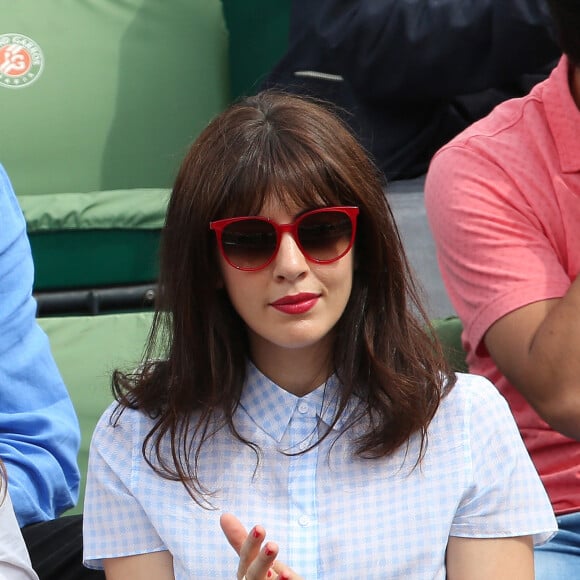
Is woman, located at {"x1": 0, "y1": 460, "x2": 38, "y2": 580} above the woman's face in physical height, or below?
below

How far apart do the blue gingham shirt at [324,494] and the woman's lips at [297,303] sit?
0.14 m

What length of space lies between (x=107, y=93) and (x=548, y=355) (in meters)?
1.64

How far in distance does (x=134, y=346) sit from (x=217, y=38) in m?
1.10

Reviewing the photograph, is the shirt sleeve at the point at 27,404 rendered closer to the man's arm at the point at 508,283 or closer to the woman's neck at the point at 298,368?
the woman's neck at the point at 298,368

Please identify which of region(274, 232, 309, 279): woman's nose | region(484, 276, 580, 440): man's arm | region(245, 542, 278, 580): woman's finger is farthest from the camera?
region(484, 276, 580, 440): man's arm

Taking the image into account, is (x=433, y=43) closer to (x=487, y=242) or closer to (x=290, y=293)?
(x=487, y=242)

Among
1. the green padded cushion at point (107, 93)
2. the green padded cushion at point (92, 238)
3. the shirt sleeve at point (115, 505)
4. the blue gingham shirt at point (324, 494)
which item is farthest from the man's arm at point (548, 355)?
the green padded cushion at point (107, 93)

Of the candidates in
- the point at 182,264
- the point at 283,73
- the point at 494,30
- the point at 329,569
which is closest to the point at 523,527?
the point at 329,569

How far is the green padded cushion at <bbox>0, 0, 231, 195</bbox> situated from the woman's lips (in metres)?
1.60

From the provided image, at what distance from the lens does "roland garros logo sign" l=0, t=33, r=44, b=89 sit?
2.89 meters

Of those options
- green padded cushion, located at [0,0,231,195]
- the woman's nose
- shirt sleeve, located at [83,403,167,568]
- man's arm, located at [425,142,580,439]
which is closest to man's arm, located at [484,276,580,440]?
man's arm, located at [425,142,580,439]

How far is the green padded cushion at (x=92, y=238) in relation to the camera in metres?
2.58

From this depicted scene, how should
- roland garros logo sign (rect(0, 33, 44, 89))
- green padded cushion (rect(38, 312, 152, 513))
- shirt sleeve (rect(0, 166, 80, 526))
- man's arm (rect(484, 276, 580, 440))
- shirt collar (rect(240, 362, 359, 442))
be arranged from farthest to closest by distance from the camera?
1. roland garros logo sign (rect(0, 33, 44, 89))
2. green padded cushion (rect(38, 312, 152, 513))
3. shirt sleeve (rect(0, 166, 80, 526))
4. man's arm (rect(484, 276, 580, 440))
5. shirt collar (rect(240, 362, 359, 442))

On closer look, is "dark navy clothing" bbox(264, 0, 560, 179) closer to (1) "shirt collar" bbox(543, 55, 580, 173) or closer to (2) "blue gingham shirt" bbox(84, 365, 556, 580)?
(1) "shirt collar" bbox(543, 55, 580, 173)
